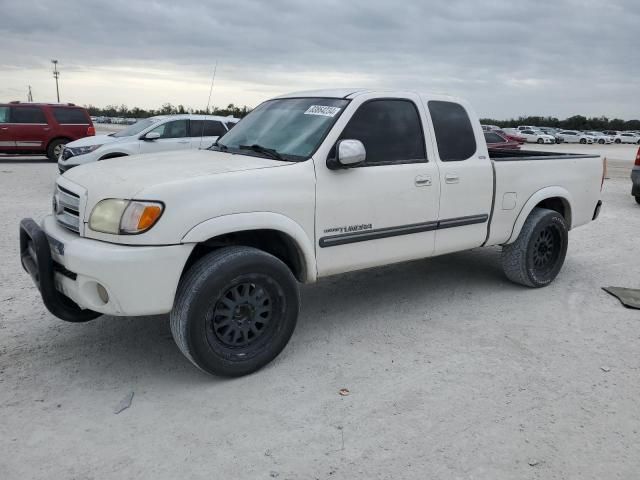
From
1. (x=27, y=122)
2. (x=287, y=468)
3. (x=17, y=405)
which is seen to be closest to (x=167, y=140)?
(x=27, y=122)

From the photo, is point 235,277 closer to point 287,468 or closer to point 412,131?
point 287,468

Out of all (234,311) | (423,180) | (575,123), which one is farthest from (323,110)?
(575,123)

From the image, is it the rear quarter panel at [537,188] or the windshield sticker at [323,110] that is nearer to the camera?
the windshield sticker at [323,110]

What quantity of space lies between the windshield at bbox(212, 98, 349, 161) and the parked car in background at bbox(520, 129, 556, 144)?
147ft

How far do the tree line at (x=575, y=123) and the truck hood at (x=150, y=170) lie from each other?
78681mm

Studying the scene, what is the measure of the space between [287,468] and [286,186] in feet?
5.64

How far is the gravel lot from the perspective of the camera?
8.91 ft

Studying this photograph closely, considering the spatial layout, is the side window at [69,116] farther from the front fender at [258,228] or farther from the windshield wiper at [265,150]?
the front fender at [258,228]

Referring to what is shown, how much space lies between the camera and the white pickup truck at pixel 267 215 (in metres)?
3.16

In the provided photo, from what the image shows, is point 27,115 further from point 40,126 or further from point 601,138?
point 601,138

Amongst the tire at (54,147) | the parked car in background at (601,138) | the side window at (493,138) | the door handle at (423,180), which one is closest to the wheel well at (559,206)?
the door handle at (423,180)

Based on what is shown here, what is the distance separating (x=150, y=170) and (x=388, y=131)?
181 centimetres

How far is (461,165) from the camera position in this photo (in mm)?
4602

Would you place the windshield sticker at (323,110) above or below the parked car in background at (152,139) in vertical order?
above
